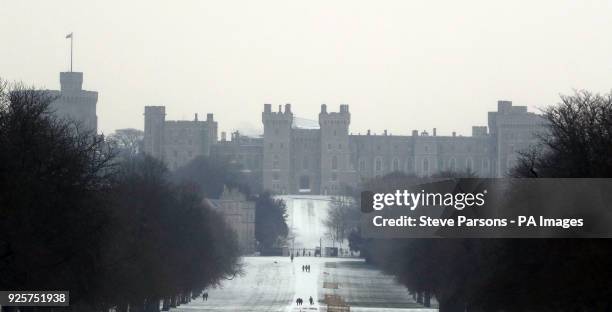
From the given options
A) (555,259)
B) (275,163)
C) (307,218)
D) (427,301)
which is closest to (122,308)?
(555,259)

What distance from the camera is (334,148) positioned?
186500 millimetres

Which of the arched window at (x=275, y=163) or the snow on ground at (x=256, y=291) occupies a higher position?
the arched window at (x=275, y=163)

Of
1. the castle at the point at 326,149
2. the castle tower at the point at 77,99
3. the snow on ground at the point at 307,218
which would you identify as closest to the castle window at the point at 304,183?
the castle at the point at 326,149

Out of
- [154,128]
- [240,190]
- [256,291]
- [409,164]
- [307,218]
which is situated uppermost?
[154,128]

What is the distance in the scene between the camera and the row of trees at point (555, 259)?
32.7 m

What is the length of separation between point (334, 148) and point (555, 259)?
5975 inches

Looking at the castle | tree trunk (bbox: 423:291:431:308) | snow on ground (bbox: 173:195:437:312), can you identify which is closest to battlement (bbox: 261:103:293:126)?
the castle

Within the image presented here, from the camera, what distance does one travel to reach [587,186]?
1321 inches

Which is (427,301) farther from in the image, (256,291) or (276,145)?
(276,145)

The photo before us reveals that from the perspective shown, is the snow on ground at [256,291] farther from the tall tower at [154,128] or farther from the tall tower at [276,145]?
the tall tower at [154,128]

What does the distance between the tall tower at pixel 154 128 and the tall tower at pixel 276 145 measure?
10.5 metres

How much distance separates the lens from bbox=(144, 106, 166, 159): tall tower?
7416 inches

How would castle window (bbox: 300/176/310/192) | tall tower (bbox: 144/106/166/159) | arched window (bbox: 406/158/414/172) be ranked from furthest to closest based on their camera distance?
arched window (bbox: 406/158/414/172), tall tower (bbox: 144/106/166/159), castle window (bbox: 300/176/310/192)

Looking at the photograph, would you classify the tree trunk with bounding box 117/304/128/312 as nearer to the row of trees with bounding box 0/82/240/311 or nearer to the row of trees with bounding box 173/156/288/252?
the row of trees with bounding box 0/82/240/311
